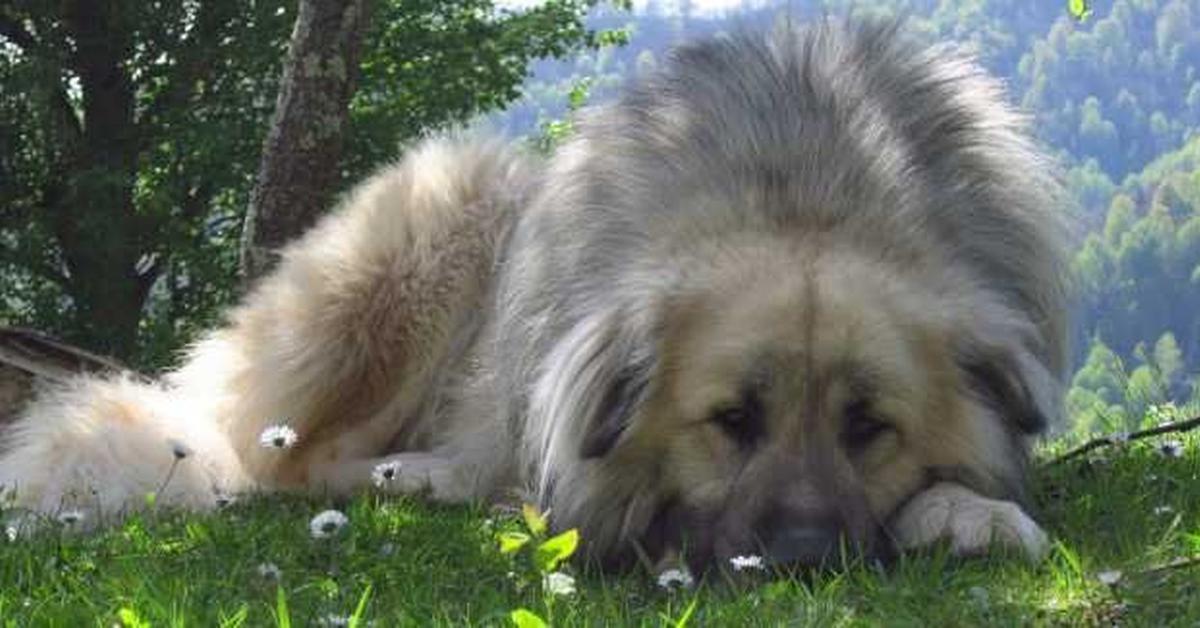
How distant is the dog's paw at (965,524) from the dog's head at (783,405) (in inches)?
3.4

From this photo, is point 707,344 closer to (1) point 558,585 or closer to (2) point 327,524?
(1) point 558,585

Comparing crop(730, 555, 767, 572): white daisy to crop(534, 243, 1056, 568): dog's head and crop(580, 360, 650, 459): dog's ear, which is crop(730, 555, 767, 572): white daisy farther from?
crop(580, 360, 650, 459): dog's ear

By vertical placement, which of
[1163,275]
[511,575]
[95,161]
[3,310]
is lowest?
[1163,275]

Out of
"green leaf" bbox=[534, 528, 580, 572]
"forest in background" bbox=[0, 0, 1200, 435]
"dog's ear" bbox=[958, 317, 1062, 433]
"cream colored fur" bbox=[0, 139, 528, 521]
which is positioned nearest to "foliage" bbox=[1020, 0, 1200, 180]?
"forest in background" bbox=[0, 0, 1200, 435]

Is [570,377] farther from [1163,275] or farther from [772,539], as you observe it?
[1163,275]

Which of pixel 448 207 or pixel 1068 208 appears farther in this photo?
pixel 448 207

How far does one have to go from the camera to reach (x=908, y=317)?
4117 mm

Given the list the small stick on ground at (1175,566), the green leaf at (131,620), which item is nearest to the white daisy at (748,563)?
the small stick on ground at (1175,566)

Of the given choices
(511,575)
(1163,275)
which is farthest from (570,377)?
(1163,275)

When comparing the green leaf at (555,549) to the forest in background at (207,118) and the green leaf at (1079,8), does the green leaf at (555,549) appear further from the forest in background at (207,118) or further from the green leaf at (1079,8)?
the forest in background at (207,118)

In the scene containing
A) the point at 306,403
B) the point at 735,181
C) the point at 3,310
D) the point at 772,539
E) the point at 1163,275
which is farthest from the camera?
the point at 1163,275

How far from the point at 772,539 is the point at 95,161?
18.7m

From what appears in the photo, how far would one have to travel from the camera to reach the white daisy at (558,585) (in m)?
3.58

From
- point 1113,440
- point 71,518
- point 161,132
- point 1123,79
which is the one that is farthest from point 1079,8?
point 1123,79
